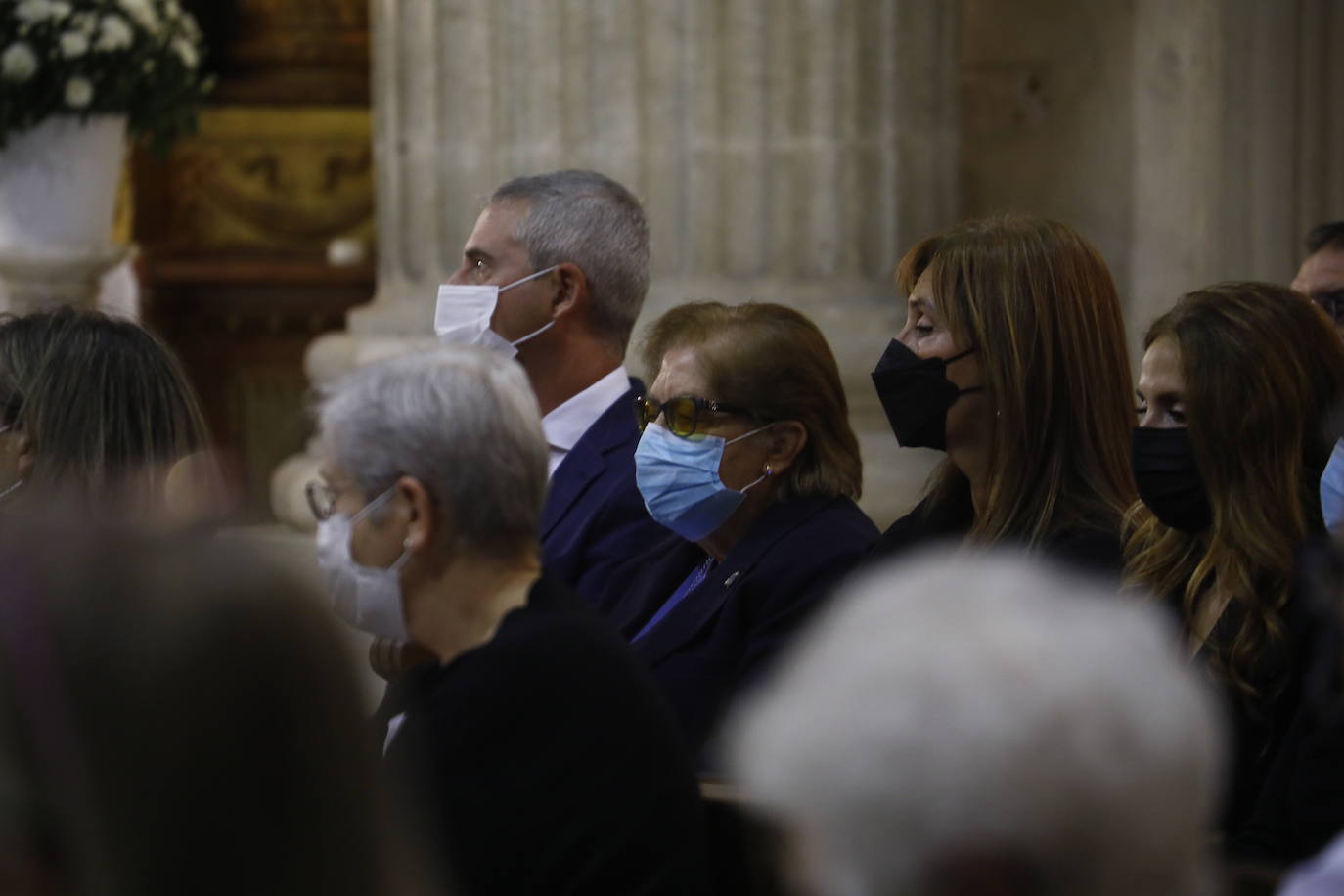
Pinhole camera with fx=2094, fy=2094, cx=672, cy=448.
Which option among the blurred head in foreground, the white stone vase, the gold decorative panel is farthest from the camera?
the gold decorative panel

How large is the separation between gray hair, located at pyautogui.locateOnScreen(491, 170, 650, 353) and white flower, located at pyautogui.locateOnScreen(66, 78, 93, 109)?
2.68m

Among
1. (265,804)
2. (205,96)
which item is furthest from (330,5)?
(265,804)

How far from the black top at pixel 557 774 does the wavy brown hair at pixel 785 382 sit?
1.16 meters

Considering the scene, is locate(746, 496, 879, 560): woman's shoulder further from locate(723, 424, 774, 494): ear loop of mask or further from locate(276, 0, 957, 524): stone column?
locate(276, 0, 957, 524): stone column

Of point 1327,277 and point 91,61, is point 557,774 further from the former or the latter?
point 91,61

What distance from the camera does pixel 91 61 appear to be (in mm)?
6297

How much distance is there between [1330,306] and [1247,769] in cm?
167

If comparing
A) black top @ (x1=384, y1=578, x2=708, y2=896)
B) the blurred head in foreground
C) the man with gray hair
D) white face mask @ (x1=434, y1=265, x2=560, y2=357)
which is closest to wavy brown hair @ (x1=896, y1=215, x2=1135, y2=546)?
the man with gray hair

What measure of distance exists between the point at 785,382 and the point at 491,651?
1249 mm

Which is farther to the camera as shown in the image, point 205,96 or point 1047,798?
Result: point 205,96

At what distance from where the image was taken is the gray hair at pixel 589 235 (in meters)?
3.99

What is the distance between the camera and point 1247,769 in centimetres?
271

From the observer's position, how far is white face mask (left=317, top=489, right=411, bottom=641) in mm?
2537

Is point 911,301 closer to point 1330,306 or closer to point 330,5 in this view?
point 1330,306
